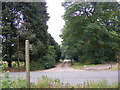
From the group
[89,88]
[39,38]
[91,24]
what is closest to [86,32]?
[91,24]

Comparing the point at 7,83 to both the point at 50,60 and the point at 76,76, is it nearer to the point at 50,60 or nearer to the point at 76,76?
the point at 76,76

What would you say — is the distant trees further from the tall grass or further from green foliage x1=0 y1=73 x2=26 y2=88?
green foliage x1=0 y1=73 x2=26 y2=88

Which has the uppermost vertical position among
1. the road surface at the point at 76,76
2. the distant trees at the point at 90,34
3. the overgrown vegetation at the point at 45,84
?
the distant trees at the point at 90,34

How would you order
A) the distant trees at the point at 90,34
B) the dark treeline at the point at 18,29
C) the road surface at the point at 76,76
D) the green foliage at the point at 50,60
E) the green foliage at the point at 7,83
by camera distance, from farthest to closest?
the distant trees at the point at 90,34
the green foliage at the point at 50,60
the dark treeline at the point at 18,29
the road surface at the point at 76,76
the green foliage at the point at 7,83

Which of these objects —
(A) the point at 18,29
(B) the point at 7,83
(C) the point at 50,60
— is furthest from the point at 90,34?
(B) the point at 7,83

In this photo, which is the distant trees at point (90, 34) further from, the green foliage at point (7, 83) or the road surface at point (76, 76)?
the green foliage at point (7, 83)

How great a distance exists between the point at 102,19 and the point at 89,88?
542 centimetres

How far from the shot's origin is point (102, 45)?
20.9ft

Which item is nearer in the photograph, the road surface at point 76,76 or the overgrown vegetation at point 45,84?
the overgrown vegetation at point 45,84

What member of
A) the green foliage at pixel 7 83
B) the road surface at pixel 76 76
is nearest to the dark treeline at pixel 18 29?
the road surface at pixel 76 76

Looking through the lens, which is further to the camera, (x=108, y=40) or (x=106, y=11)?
(x=108, y=40)

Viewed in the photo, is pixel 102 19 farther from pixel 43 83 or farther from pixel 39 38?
pixel 43 83

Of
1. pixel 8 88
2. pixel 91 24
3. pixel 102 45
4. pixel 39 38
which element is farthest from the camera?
pixel 102 45

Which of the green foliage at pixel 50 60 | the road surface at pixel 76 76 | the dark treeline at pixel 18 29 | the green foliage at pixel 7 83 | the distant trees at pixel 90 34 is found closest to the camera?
the green foliage at pixel 7 83
